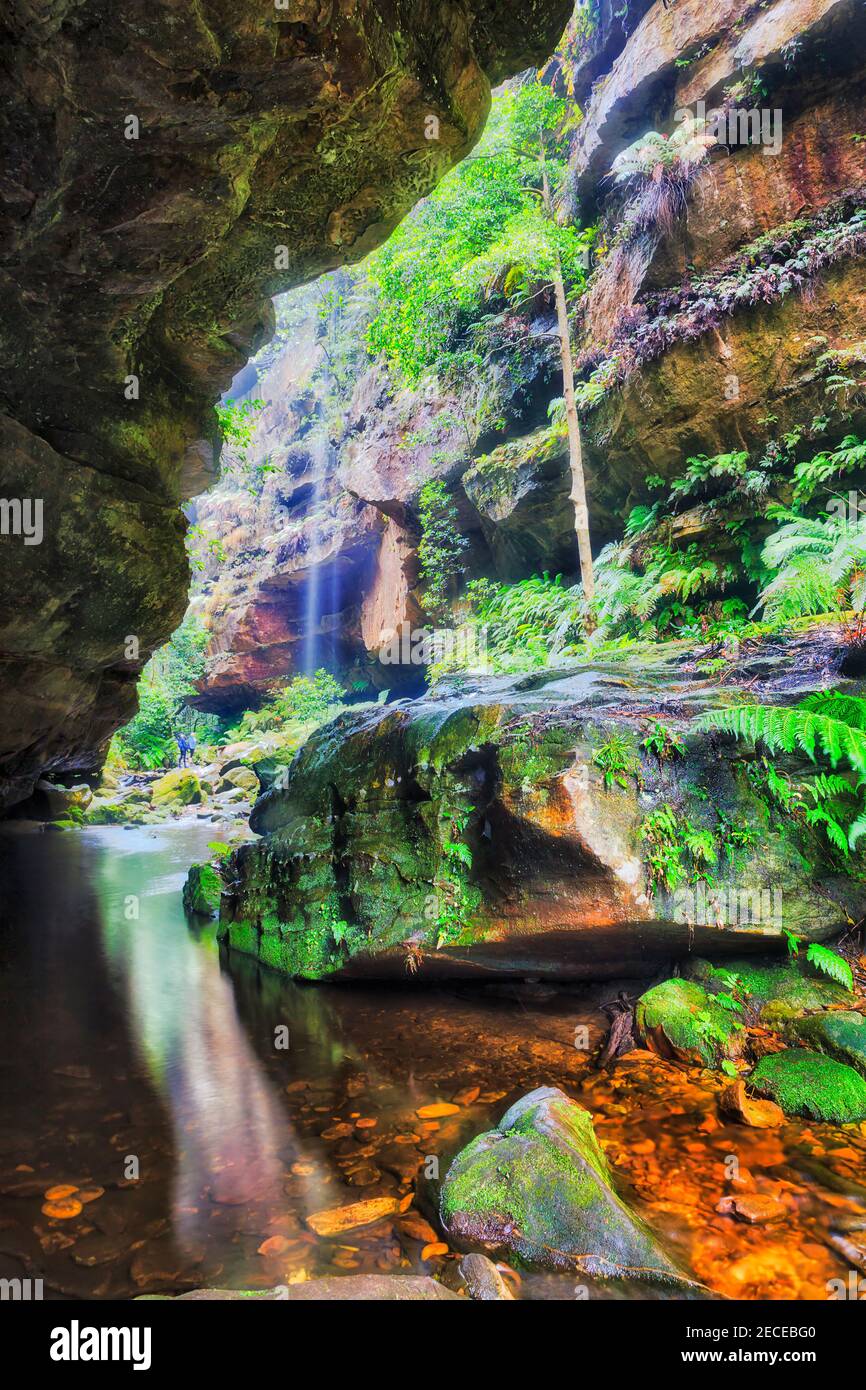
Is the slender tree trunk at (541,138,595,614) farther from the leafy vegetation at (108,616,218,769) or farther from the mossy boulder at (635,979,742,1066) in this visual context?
the leafy vegetation at (108,616,218,769)

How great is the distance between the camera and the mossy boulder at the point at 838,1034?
401 centimetres

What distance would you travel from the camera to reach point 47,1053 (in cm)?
506

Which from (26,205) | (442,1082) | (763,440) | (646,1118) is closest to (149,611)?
(26,205)

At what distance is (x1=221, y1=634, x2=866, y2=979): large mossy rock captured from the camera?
507cm

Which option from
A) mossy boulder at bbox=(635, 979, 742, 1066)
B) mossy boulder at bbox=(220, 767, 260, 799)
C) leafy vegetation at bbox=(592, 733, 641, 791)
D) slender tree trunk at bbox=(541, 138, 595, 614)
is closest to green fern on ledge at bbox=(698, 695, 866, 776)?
leafy vegetation at bbox=(592, 733, 641, 791)

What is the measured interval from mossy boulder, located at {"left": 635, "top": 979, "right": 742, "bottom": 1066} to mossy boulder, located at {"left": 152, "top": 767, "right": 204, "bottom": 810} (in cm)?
1844

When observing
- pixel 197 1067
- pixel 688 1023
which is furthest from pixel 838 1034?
pixel 197 1067

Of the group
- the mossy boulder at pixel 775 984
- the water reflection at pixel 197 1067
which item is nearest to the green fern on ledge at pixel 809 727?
the mossy boulder at pixel 775 984

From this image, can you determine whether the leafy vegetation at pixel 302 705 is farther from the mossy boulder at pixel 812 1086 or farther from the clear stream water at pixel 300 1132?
the mossy boulder at pixel 812 1086

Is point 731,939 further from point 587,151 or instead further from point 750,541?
point 587,151

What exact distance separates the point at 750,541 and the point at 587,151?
8.52m

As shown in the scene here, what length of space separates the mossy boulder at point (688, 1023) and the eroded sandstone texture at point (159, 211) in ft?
18.9

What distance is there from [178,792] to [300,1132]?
18535 mm

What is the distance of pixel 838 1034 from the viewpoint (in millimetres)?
4117
